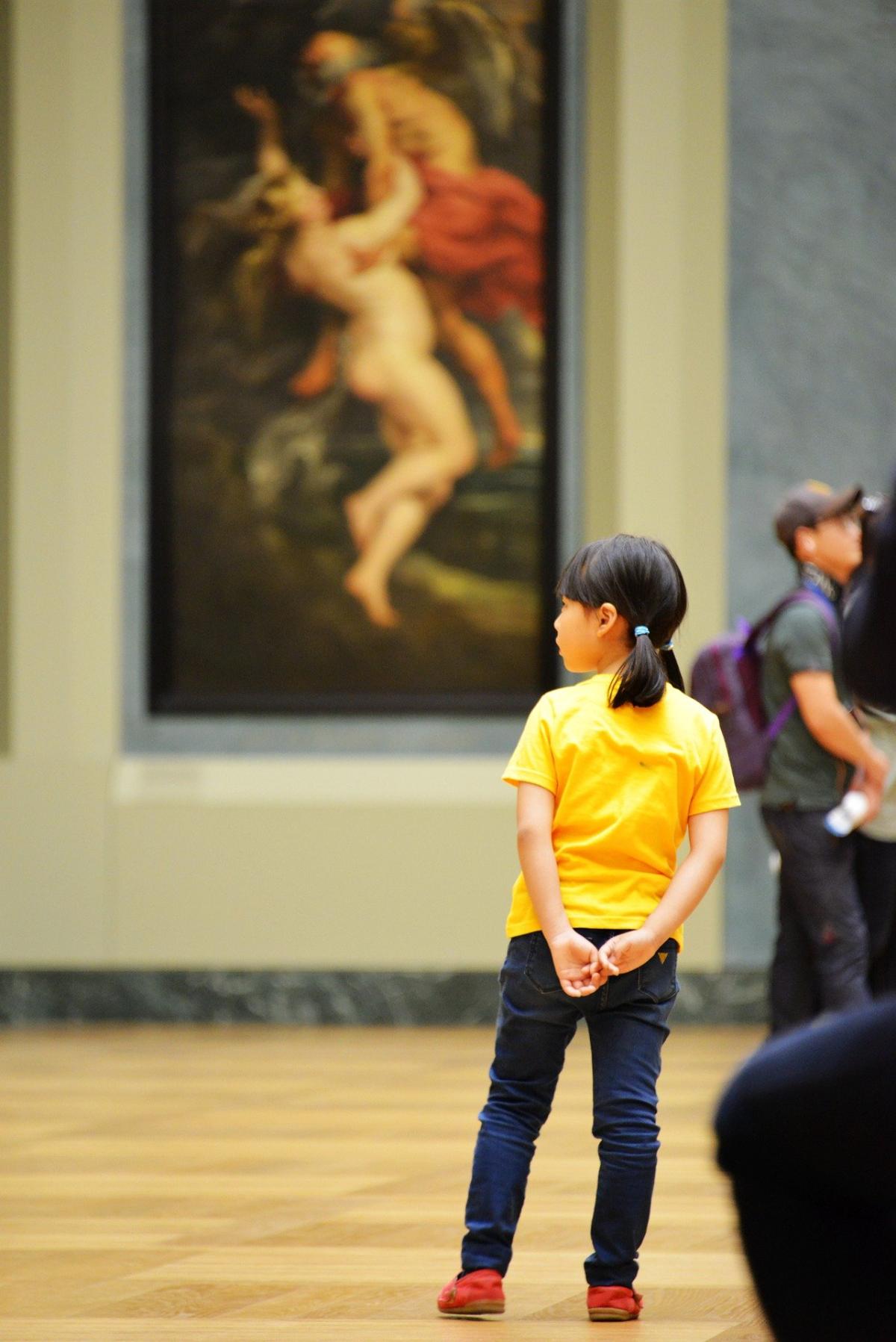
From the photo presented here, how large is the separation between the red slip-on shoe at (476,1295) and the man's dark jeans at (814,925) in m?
2.75

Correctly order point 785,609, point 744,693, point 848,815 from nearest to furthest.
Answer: point 848,815, point 785,609, point 744,693

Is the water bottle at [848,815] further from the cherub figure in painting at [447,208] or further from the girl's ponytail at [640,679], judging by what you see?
the cherub figure in painting at [447,208]

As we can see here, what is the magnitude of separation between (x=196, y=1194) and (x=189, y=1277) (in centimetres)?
107

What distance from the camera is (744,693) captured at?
653 centimetres

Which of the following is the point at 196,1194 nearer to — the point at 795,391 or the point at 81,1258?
the point at 81,1258

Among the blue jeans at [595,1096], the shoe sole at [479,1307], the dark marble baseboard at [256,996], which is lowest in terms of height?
the dark marble baseboard at [256,996]

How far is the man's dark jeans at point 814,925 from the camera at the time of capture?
6191 mm

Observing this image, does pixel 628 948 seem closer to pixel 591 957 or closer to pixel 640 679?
pixel 591 957

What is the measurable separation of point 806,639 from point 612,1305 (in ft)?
10.2

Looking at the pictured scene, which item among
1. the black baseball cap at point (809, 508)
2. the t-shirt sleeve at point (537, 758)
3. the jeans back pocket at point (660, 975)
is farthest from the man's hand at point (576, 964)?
the black baseball cap at point (809, 508)

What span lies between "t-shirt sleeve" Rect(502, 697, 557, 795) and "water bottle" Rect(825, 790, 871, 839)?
111 inches

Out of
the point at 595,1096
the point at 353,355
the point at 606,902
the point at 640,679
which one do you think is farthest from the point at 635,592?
the point at 353,355

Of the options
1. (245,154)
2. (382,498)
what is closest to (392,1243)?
(382,498)

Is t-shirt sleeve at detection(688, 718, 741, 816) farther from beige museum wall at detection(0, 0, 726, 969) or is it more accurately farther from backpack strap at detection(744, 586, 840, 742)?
beige museum wall at detection(0, 0, 726, 969)
